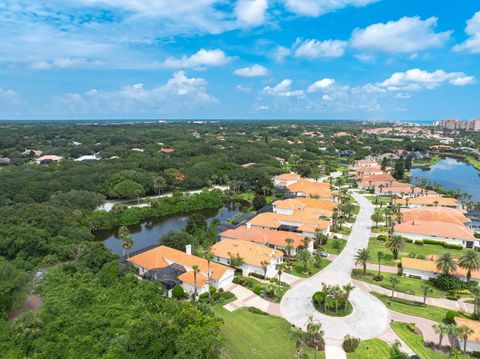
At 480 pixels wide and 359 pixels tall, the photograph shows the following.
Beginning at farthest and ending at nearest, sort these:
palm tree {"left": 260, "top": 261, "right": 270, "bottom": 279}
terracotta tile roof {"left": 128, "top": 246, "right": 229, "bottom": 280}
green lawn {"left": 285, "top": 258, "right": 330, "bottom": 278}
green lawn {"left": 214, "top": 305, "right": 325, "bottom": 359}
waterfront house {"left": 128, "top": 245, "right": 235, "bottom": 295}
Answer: green lawn {"left": 285, "top": 258, "right": 330, "bottom": 278} → palm tree {"left": 260, "top": 261, "right": 270, "bottom": 279} → terracotta tile roof {"left": 128, "top": 246, "right": 229, "bottom": 280} → waterfront house {"left": 128, "top": 245, "right": 235, "bottom": 295} → green lawn {"left": 214, "top": 305, "right": 325, "bottom": 359}

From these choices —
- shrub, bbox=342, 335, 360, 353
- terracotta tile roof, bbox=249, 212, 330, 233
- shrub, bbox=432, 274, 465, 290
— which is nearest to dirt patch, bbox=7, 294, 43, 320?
shrub, bbox=342, 335, 360, 353

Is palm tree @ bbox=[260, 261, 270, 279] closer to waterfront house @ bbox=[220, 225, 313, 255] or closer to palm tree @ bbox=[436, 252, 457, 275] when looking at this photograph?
waterfront house @ bbox=[220, 225, 313, 255]

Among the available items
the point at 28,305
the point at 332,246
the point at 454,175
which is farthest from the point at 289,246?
the point at 454,175

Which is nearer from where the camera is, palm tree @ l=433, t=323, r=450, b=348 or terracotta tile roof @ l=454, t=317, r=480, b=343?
palm tree @ l=433, t=323, r=450, b=348

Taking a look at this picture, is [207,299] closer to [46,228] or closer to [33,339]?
[33,339]

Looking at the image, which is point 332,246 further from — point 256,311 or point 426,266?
point 256,311

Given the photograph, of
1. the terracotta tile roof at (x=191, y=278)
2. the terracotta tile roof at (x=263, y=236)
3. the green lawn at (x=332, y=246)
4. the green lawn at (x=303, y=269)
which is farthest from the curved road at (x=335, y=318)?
the terracotta tile roof at (x=191, y=278)
